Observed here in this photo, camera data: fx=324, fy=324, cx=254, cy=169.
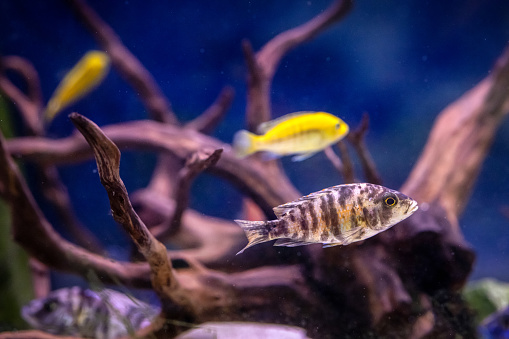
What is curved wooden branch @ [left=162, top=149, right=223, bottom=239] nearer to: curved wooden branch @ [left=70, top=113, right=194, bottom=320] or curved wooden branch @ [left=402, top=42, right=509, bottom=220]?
curved wooden branch @ [left=70, top=113, right=194, bottom=320]

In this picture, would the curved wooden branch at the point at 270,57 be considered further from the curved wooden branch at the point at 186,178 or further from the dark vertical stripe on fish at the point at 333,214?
the dark vertical stripe on fish at the point at 333,214

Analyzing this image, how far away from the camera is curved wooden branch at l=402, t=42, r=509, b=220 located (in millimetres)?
3334

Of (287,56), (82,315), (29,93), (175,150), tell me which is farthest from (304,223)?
(29,93)

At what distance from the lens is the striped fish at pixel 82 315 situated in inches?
117

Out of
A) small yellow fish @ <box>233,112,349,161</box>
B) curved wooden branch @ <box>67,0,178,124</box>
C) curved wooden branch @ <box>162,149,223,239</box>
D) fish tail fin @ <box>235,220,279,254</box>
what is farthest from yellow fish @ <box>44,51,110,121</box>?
fish tail fin @ <box>235,220,279,254</box>

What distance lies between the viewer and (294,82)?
3.80m

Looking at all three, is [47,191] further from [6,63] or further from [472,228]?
[472,228]

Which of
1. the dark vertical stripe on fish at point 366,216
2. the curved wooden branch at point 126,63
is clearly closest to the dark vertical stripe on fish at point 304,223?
the dark vertical stripe on fish at point 366,216

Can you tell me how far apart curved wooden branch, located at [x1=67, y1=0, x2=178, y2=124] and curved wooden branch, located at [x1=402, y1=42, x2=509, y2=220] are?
3855 millimetres

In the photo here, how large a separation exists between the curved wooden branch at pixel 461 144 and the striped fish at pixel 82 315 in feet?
9.64

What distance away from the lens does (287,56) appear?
4.60 meters

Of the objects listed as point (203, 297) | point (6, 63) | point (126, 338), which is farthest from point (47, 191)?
point (203, 297)

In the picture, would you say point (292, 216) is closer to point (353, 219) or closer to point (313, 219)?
point (313, 219)

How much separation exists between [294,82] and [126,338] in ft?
10.2
